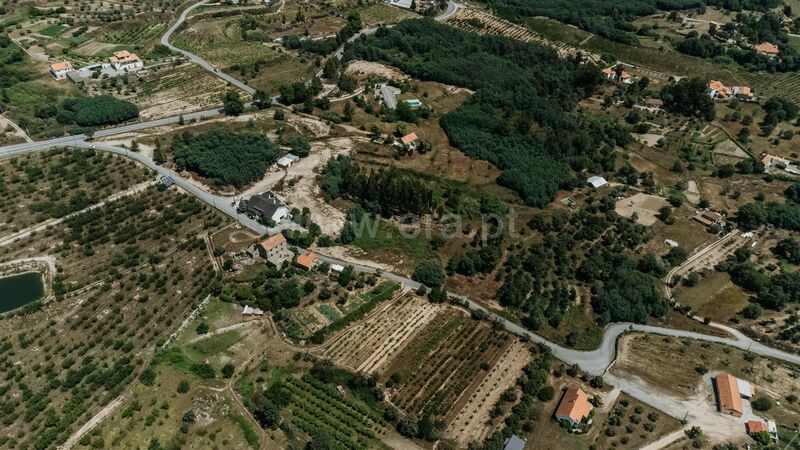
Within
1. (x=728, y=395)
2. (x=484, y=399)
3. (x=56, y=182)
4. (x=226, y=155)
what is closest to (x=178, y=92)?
(x=226, y=155)

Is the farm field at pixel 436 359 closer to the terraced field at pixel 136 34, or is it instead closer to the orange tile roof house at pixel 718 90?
the orange tile roof house at pixel 718 90

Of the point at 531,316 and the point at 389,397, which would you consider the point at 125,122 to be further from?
the point at 531,316

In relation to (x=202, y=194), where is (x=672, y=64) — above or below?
below

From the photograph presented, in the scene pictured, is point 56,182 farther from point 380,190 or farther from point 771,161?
point 771,161

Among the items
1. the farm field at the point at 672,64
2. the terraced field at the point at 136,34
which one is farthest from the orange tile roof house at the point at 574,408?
the terraced field at the point at 136,34

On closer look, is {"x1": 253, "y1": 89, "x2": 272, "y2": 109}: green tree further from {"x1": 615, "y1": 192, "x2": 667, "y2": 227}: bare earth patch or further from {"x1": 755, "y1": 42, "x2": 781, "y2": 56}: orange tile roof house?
{"x1": 755, "y1": 42, "x2": 781, "y2": 56}: orange tile roof house

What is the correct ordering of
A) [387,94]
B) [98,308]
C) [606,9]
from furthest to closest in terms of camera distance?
[606,9] < [387,94] < [98,308]

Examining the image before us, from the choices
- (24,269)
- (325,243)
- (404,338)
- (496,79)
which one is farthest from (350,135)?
(24,269)
